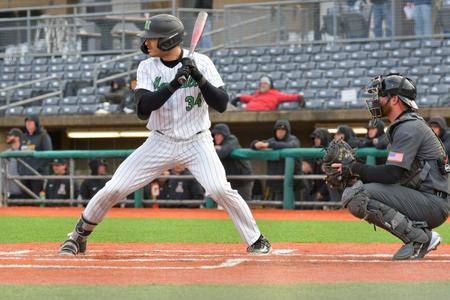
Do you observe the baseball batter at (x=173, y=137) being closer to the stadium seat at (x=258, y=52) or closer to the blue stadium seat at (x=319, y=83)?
the blue stadium seat at (x=319, y=83)

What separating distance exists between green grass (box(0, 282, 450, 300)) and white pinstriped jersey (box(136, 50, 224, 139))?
7.10ft

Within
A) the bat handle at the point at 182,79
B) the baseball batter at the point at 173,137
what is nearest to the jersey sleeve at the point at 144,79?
the baseball batter at the point at 173,137

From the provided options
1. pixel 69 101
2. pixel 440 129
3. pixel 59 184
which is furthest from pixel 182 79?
pixel 69 101

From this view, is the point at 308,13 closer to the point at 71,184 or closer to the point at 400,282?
the point at 71,184

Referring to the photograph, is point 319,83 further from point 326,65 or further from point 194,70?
point 194,70

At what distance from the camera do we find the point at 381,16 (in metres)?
19.8

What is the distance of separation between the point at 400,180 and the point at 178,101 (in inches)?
61.3

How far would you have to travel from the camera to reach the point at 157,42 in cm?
708

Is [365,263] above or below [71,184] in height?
above

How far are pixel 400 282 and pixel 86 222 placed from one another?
2740 mm

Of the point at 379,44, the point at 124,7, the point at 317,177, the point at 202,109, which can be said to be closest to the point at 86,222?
the point at 202,109

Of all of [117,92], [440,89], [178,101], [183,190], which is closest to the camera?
[178,101]

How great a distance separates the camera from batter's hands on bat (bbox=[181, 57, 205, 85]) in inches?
265

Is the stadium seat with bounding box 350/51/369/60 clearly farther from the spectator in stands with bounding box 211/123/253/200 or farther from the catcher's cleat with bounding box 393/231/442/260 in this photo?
the catcher's cleat with bounding box 393/231/442/260
